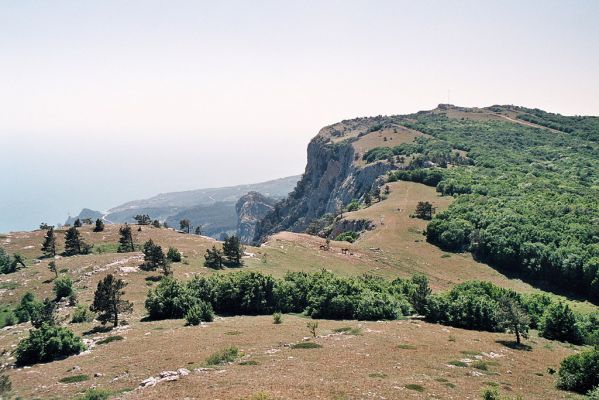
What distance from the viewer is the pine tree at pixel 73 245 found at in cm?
8450

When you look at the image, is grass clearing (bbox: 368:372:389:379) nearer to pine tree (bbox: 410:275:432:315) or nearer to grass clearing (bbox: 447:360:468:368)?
grass clearing (bbox: 447:360:468:368)

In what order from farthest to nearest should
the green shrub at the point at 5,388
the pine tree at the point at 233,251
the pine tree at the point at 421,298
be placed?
the pine tree at the point at 233,251 < the pine tree at the point at 421,298 < the green shrub at the point at 5,388

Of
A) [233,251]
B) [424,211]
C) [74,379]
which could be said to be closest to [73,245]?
[233,251]

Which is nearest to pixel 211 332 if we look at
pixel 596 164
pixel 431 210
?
pixel 431 210

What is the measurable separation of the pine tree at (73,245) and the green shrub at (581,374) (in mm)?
82061

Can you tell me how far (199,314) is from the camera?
54875 millimetres

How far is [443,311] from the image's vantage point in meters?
60.3

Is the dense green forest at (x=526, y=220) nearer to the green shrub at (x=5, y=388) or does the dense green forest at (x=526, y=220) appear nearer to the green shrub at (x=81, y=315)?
the green shrub at (x=81, y=315)

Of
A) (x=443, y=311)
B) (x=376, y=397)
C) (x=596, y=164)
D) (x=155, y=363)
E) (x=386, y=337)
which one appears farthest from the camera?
(x=596, y=164)

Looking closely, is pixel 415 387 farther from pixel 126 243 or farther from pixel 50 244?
pixel 50 244

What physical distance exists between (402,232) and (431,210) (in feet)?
61.1

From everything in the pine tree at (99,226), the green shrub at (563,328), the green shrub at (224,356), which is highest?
the pine tree at (99,226)

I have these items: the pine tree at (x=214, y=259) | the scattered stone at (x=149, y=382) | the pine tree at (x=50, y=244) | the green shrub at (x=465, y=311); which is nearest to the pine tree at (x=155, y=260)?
the pine tree at (x=214, y=259)

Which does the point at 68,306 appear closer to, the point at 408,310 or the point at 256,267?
the point at 256,267
